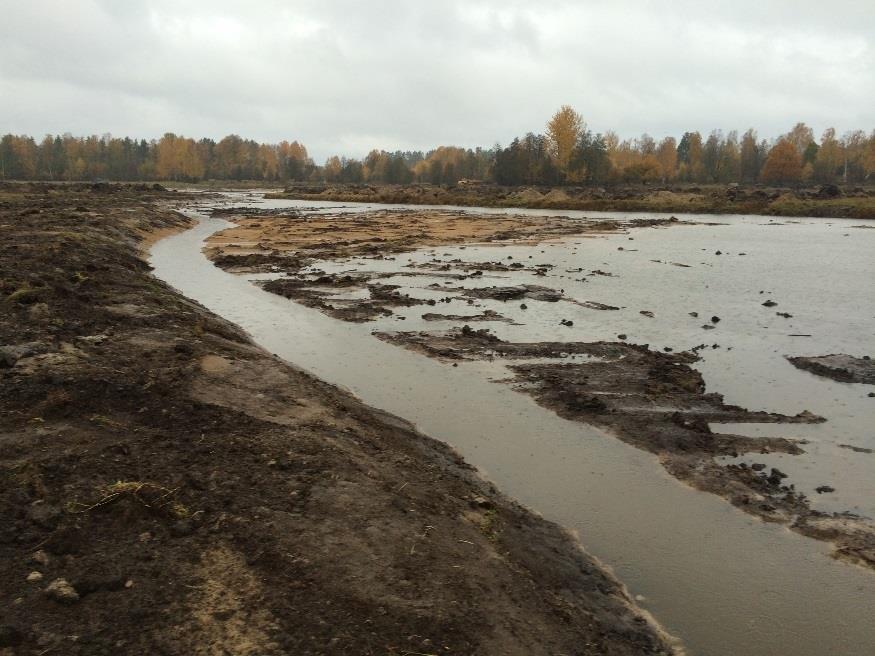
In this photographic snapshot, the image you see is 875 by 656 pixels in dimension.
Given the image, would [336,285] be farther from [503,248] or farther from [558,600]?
[558,600]

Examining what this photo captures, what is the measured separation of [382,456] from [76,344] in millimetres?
6464

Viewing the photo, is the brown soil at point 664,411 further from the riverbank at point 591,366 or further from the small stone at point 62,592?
the small stone at point 62,592

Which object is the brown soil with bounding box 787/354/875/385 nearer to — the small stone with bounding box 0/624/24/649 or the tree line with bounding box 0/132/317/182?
the small stone with bounding box 0/624/24/649

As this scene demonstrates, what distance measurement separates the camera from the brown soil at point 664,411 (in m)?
7.96

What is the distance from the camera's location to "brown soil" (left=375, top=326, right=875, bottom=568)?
26.1ft

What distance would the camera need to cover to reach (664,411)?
1119 centimetres

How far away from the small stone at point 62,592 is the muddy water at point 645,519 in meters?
5.30

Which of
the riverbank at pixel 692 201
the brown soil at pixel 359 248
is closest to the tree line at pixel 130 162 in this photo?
the riverbank at pixel 692 201

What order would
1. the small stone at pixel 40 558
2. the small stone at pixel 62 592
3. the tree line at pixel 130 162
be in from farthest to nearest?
the tree line at pixel 130 162, the small stone at pixel 40 558, the small stone at pixel 62 592

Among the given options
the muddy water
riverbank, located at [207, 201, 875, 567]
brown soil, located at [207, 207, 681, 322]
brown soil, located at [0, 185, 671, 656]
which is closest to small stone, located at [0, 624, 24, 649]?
brown soil, located at [0, 185, 671, 656]

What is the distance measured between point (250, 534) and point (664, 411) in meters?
8.14

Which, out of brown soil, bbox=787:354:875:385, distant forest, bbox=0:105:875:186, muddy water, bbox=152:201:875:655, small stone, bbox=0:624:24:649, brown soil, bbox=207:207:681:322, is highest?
distant forest, bbox=0:105:875:186

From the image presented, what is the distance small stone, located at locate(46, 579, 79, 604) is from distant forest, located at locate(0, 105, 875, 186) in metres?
114

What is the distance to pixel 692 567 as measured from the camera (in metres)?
6.89
